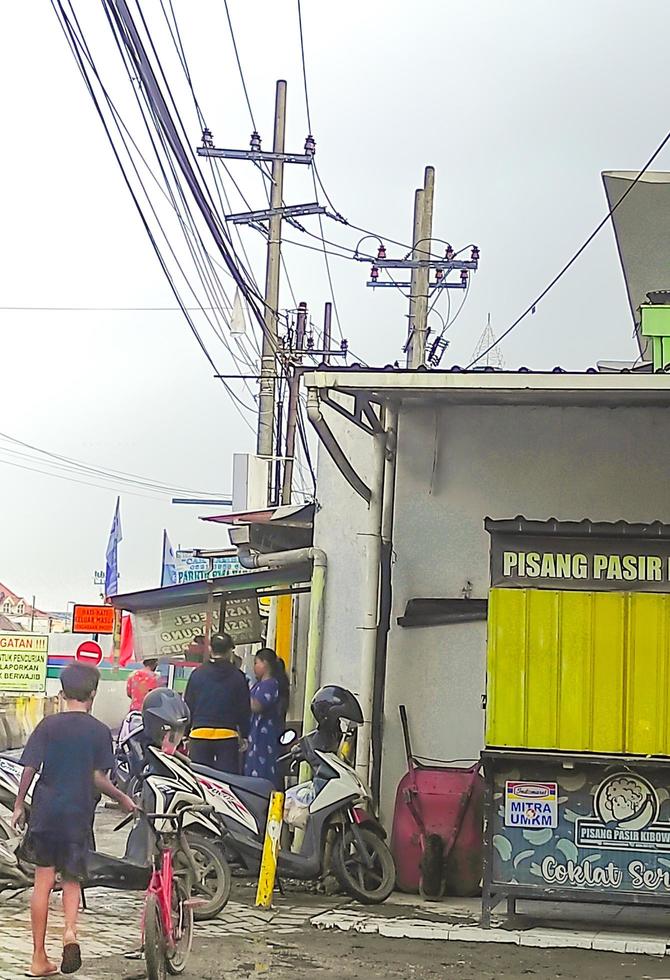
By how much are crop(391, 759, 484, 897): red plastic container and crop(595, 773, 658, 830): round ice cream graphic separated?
167 cm

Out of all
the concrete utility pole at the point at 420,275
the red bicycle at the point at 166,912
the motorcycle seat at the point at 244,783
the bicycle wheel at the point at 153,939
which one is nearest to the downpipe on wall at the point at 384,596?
the motorcycle seat at the point at 244,783

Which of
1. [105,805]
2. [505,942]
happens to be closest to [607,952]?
[505,942]

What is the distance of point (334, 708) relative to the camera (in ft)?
36.0

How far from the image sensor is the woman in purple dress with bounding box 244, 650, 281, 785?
1299 centimetres

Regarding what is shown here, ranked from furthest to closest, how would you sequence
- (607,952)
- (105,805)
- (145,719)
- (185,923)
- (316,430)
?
(105,805) < (316,430) < (145,719) < (607,952) < (185,923)

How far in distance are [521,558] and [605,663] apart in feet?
2.97

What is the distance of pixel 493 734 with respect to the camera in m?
9.56

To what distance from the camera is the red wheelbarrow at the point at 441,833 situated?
10.9m

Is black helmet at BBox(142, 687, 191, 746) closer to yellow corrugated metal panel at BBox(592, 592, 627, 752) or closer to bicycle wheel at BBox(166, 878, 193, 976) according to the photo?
bicycle wheel at BBox(166, 878, 193, 976)

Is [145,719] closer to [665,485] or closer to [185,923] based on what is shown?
[185,923]

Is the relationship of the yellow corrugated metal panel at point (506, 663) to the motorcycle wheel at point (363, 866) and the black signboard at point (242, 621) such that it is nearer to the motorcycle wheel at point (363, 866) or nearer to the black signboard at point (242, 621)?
the motorcycle wheel at point (363, 866)

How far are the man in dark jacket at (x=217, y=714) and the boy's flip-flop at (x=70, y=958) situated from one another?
509 cm

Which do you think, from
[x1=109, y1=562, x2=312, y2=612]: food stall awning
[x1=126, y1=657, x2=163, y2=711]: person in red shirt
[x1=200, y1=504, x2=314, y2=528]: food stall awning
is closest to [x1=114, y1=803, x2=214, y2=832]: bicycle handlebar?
[x1=109, y1=562, x2=312, y2=612]: food stall awning

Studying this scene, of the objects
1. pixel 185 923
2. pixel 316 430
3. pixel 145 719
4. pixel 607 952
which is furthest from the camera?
pixel 316 430
